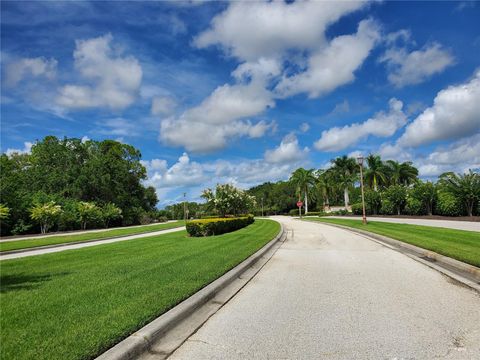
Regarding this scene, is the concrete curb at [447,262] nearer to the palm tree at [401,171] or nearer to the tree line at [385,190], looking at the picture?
the tree line at [385,190]

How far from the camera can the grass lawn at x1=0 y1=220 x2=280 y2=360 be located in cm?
407

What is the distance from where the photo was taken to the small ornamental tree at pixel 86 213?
4031 centimetres

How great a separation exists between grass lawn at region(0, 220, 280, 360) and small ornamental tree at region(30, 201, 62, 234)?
23.3 m

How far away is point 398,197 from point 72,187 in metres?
41.8

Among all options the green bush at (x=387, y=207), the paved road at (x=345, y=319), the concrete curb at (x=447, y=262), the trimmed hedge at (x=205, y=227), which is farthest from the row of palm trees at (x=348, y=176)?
the paved road at (x=345, y=319)

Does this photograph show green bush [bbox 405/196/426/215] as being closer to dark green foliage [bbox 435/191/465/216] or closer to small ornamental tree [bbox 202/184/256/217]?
dark green foliage [bbox 435/191/465/216]

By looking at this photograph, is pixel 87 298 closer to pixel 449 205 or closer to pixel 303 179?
pixel 449 205

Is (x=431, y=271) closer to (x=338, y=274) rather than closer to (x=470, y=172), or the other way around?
(x=338, y=274)

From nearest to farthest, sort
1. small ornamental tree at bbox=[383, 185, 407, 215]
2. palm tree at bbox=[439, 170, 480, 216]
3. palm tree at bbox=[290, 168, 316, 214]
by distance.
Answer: palm tree at bbox=[439, 170, 480, 216], small ornamental tree at bbox=[383, 185, 407, 215], palm tree at bbox=[290, 168, 316, 214]

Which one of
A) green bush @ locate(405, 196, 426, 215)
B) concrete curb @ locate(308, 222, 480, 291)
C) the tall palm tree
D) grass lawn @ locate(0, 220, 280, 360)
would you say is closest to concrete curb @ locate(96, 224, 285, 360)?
grass lawn @ locate(0, 220, 280, 360)

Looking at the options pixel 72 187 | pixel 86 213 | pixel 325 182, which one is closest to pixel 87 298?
pixel 86 213

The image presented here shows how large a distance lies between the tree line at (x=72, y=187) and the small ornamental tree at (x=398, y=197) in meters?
34.8

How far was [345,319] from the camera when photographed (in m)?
5.29

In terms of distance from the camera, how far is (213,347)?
439 centimetres
